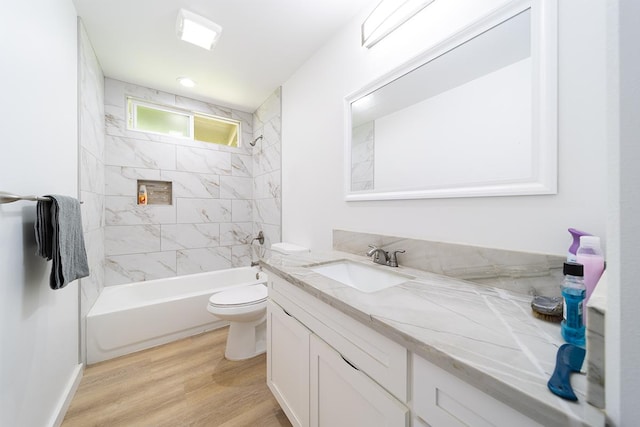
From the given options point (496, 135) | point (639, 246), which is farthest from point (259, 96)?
point (639, 246)

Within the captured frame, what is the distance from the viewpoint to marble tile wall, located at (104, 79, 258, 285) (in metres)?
2.41

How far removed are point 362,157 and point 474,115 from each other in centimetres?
65

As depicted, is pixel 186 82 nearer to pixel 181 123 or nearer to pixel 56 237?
pixel 181 123

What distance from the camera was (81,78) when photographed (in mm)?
1651

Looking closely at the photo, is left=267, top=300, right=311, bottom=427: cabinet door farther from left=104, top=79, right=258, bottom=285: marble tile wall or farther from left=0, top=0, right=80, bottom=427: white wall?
left=104, top=79, right=258, bottom=285: marble tile wall

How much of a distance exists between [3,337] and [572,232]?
193cm

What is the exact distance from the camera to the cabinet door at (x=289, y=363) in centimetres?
103

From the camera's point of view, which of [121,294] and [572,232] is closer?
[572,232]

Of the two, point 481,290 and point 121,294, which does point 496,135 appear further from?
point 121,294

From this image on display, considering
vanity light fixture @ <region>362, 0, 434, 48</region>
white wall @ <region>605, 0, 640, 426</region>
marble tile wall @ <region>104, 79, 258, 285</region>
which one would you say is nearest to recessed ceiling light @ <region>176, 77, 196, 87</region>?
marble tile wall @ <region>104, 79, 258, 285</region>

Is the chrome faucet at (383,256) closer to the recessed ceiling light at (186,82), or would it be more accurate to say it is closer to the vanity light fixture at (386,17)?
the vanity light fixture at (386,17)

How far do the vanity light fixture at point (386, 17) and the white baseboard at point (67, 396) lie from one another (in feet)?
8.81

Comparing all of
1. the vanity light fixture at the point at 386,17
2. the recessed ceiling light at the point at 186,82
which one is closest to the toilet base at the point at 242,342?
the vanity light fixture at the point at 386,17

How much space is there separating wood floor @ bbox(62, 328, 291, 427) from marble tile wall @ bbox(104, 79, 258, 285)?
3.39 feet
